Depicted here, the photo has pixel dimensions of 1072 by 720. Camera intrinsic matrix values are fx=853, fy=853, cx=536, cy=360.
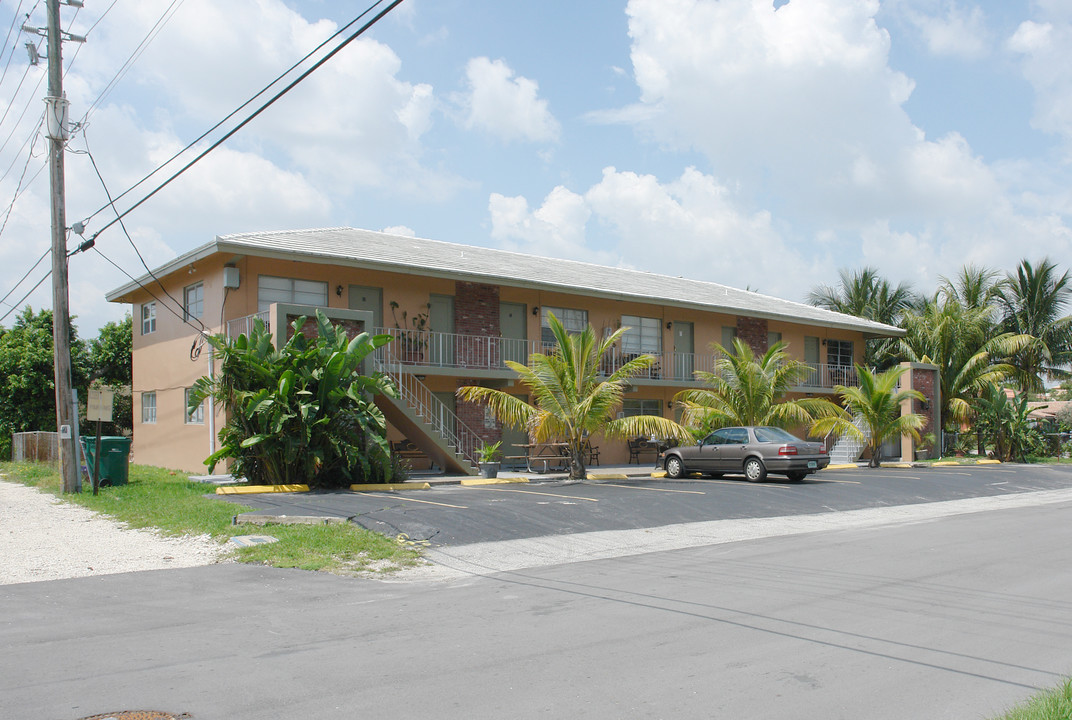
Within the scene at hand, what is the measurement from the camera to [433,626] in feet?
23.9

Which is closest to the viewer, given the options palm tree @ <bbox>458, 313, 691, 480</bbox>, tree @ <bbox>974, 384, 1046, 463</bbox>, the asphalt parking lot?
the asphalt parking lot

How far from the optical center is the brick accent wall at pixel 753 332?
32.0 meters

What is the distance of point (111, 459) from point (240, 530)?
8234 mm

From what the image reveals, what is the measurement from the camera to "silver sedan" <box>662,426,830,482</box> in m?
21.1

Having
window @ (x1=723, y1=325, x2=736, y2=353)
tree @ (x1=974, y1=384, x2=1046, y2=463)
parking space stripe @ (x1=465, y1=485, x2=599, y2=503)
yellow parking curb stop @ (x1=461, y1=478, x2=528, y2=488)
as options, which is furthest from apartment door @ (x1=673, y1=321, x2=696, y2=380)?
parking space stripe @ (x1=465, y1=485, x2=599, y2=503)

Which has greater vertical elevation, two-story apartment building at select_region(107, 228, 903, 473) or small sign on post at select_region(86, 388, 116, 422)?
two-story apartment building at select_region(107, 228, 903, 473)

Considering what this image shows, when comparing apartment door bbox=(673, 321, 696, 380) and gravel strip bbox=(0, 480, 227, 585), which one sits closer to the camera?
gravel strip bbox=(0, 480, 227, 585)

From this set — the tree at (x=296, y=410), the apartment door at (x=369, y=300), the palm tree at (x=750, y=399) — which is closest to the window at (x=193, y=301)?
the apartment door at (x=369, y=300)

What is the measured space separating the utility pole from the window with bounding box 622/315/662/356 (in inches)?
656

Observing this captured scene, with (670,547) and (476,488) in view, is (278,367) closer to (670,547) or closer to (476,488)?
(476,488)

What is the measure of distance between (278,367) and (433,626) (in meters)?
11.1

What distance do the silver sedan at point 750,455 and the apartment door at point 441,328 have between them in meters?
6.77

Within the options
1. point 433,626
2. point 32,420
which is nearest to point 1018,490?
point 433,626

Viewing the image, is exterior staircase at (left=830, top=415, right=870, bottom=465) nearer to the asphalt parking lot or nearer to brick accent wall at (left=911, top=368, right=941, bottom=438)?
brick accent wall at (left=911, top=368, right=941, bottom=438)
